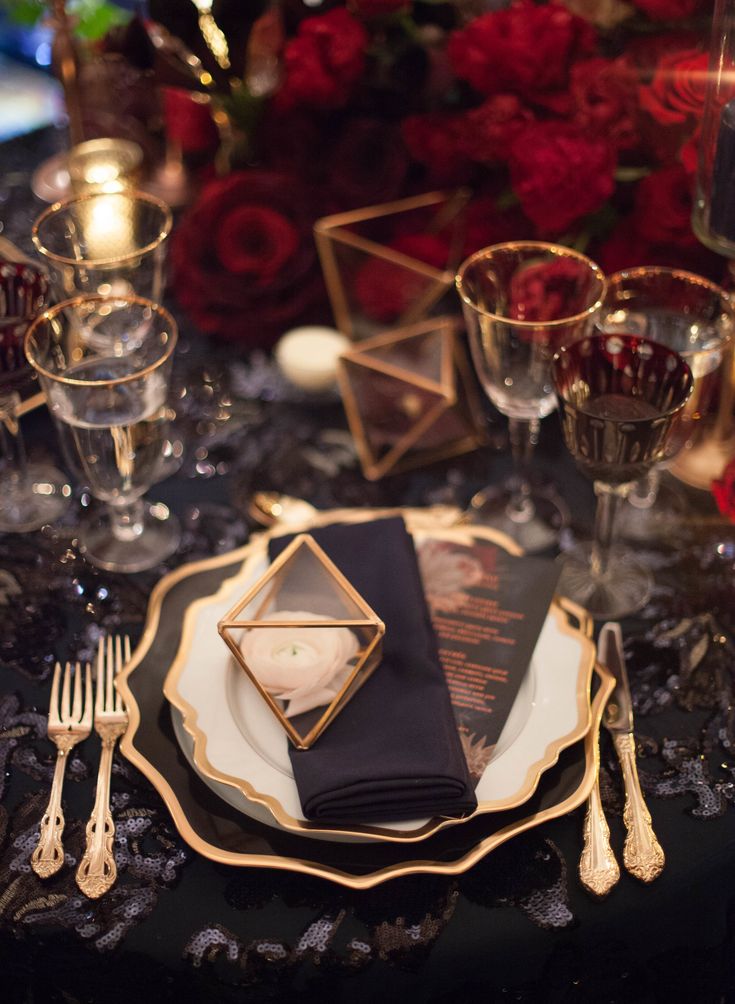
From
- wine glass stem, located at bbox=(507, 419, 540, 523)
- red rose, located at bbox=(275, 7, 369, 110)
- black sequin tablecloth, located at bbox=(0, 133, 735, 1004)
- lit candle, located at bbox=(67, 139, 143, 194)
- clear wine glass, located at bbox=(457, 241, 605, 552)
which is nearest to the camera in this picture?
black sequin tablecloth, located at bbox=(0, 133, 735, 1004)

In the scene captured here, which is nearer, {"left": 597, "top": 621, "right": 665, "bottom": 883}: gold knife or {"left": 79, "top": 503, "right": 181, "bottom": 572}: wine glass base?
{"left": 597, "top": 621, "right": 665, "bottom": 883}: gold knife

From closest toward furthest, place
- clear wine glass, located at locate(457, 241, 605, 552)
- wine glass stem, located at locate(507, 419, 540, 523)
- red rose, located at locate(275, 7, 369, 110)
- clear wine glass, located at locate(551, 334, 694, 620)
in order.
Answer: clear wine glass, located at locate(551, 334, 694, 620), clear wine glass, located at locate(457, 241, 605, 552), wine glass stem, located at locate(507, 419, 540, 523), red rose, located at locate(275, 7, 369, 110)

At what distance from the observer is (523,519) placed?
114 cm

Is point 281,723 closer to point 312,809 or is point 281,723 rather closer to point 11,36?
point 312,809

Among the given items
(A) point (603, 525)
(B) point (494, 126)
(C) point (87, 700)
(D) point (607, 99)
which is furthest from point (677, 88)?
(C) point (87, 700)

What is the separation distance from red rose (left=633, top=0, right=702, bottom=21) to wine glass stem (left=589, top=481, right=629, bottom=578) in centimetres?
51

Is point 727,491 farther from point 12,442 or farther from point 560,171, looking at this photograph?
point 12,442

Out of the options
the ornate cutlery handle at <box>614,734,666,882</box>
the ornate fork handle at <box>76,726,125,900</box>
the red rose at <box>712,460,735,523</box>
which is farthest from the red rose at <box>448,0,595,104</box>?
the ornate fork handle at <box>76,726,125,900</box>

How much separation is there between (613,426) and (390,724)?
30 cm

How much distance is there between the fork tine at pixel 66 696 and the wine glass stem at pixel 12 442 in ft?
0.90

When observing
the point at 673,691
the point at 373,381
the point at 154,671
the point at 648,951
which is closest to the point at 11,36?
the point at 373,381

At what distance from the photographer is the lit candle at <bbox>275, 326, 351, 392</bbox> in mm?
1248

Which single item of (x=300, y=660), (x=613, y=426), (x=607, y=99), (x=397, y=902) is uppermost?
(x=607, y=99)

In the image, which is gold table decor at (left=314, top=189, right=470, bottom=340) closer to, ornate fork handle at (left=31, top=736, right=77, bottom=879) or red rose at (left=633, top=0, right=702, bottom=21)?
red rose at (left=633, top=0, right=702, bottom=21)
